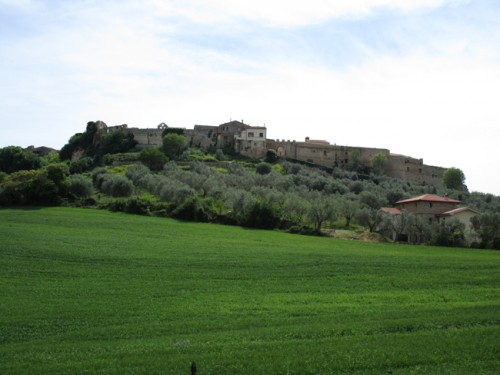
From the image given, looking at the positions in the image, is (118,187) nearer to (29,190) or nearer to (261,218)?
(29,190)

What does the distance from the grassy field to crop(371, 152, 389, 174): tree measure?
6141cm

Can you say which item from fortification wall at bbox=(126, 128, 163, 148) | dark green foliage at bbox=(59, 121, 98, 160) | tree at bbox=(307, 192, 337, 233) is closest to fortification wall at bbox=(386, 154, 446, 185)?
fortification wall at bbox=(126, 128, 163, 148)

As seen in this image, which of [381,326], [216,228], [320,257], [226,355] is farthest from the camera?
[216,228]

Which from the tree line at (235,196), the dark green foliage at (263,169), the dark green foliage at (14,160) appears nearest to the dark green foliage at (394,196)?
the tree line at (235,196)

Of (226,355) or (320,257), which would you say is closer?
(226,355)

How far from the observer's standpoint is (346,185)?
86062mm

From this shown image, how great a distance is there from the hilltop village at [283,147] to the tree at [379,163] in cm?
210

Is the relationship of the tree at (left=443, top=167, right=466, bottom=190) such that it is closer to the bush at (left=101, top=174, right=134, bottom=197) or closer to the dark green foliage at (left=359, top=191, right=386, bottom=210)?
the dark green foliage at (left=359, top=191, right=386, bottom=210)

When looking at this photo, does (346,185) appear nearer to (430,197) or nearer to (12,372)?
(430,197)

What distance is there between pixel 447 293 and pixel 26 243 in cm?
2697

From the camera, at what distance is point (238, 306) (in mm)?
24047

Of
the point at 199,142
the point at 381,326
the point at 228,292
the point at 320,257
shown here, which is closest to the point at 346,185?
the point at 199,142

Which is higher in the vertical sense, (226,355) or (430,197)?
(430,197)

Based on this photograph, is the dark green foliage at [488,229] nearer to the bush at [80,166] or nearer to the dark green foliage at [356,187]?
the dark green foliage at [356,187]
